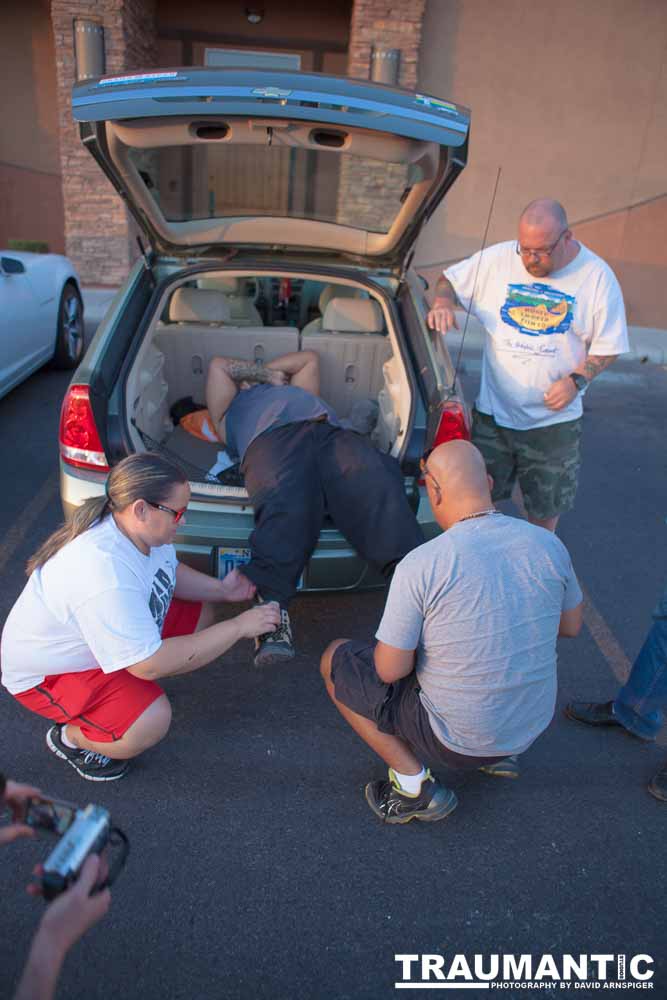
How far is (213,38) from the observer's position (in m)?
9.70

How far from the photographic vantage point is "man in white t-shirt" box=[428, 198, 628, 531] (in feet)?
10.3

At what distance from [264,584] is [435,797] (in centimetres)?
97

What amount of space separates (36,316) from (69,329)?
814 mm

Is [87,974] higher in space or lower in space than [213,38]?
lower

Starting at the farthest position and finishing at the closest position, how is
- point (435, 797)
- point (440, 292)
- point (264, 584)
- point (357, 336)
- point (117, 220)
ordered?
point (117, 220) → point (357, 336) → point (440, 292) → point (264, 584) → point (435, 797)

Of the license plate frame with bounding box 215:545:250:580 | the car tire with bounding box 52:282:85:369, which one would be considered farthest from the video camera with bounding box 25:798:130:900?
the car tire with bounding box 52:282:85:369

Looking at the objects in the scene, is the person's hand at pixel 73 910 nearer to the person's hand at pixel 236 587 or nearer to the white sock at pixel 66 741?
the white sock at pixel 66 741

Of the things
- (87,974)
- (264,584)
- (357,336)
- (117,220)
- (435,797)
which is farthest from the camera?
(117,220)

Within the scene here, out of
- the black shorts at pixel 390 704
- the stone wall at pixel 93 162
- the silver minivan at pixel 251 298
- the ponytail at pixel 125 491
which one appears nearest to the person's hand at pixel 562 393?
the silver minivan at pixel 251 298

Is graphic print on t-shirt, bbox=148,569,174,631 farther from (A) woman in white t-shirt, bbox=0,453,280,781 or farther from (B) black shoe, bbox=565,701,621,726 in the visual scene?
(B) black shoe, bbox=565,701,621,726

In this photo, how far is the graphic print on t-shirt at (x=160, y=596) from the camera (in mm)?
2379

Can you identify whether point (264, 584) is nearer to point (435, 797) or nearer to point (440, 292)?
point (435, 797)

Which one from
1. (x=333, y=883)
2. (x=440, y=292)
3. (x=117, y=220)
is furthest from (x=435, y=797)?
(x=117, y=220)

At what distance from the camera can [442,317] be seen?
132 inches
